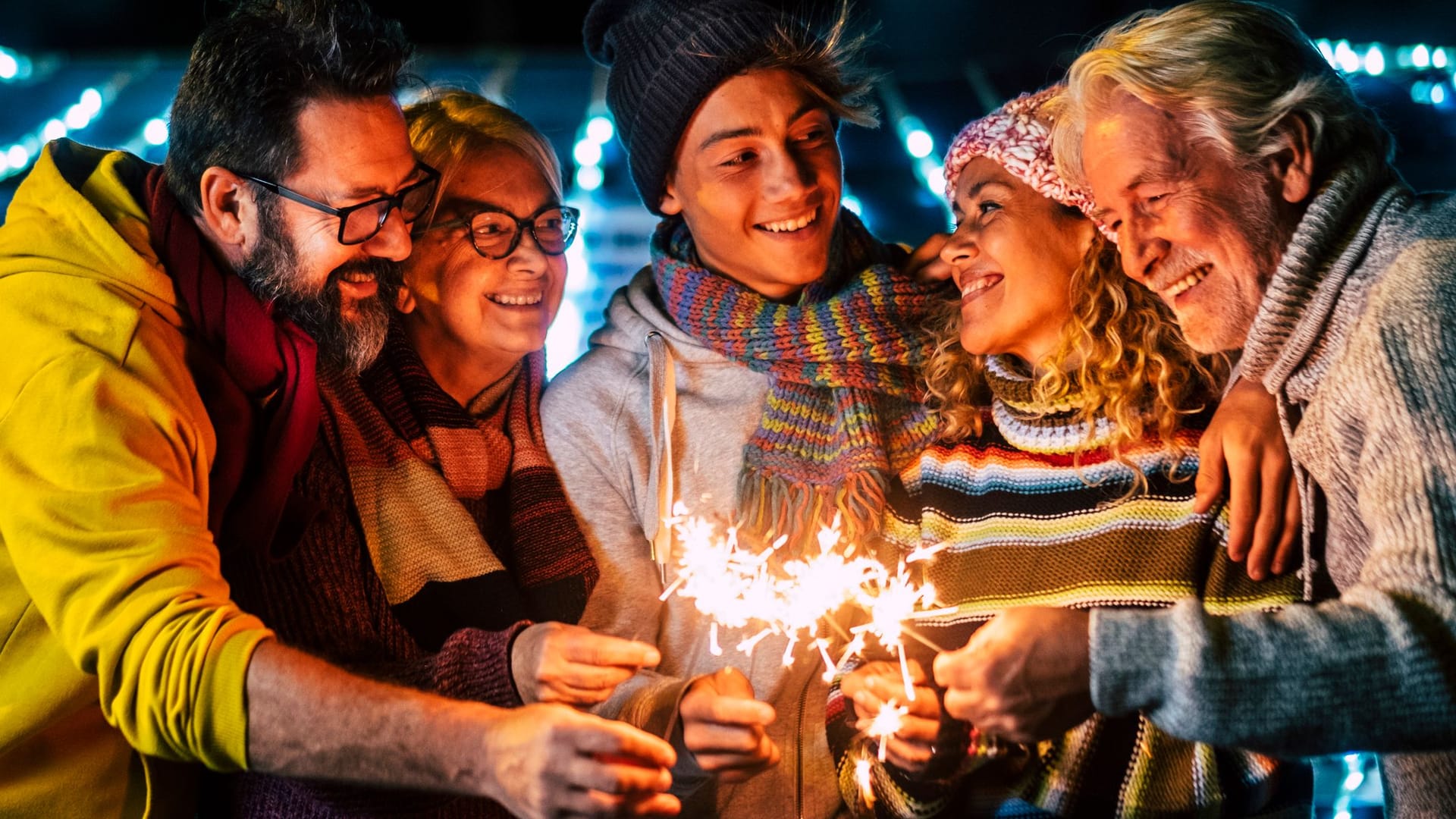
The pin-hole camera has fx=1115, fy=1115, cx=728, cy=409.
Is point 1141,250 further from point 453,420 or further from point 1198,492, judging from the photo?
point 453,420

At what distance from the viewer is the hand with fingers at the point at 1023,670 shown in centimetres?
148

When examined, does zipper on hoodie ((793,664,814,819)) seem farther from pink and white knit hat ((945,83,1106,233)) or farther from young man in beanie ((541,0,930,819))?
pink and white knit hat ((945,83,1106,233))

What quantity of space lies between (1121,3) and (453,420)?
389 centimetres

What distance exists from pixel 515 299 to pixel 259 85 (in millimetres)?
651

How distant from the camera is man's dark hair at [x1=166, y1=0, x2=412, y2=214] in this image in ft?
6.48

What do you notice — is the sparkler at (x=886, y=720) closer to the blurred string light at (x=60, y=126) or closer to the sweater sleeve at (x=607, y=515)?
the sweater sleeve at (x=607, y=515)

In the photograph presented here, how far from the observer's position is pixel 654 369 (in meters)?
2.36

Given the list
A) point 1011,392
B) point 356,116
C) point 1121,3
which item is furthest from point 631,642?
point 1121,3

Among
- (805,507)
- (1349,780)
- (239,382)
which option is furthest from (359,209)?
(1349,780)

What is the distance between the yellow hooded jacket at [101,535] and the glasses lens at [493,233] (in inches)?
25.2

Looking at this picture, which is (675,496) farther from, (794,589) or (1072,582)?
(1072,582)

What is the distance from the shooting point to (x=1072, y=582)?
6.53ft

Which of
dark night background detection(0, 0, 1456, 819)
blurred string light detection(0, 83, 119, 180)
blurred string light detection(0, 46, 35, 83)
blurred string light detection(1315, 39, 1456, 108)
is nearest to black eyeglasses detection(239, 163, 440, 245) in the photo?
dark night background detection(0, 0, 1456, 819)

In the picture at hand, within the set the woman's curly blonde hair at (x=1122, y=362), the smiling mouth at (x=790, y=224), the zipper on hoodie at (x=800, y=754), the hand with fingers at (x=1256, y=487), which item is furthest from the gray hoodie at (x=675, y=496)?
the hand with fingers at (x=1256, y=487)
